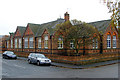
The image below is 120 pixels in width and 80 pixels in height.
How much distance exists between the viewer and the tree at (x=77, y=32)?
68.9ft

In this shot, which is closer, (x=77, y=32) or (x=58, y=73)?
(x=58, y=73)

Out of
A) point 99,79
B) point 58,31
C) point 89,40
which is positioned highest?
point 58,31

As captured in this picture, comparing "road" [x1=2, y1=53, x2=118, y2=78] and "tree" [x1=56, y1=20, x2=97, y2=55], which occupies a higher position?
"tree" [x1=56, y1=20, x2=97, y2=55]

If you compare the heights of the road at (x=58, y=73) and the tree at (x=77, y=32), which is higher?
the tree at (x=77, y=32)

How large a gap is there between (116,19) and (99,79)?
5.30 meters

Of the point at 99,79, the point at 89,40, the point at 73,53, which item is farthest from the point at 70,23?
the point at 99,79

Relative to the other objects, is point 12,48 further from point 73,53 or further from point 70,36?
point 70,36

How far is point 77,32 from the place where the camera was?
2109 centimetres

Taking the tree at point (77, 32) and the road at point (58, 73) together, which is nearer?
the road at point (58, 73)

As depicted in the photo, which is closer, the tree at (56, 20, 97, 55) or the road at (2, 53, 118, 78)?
the road at (2, 53, 118, 78)

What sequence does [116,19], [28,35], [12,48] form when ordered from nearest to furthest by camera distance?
[116,19] → [28,35] → [12,48]

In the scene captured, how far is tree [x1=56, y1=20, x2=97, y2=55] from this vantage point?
68.9 feet

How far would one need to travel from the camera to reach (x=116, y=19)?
753 cm

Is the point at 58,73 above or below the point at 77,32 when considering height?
below
